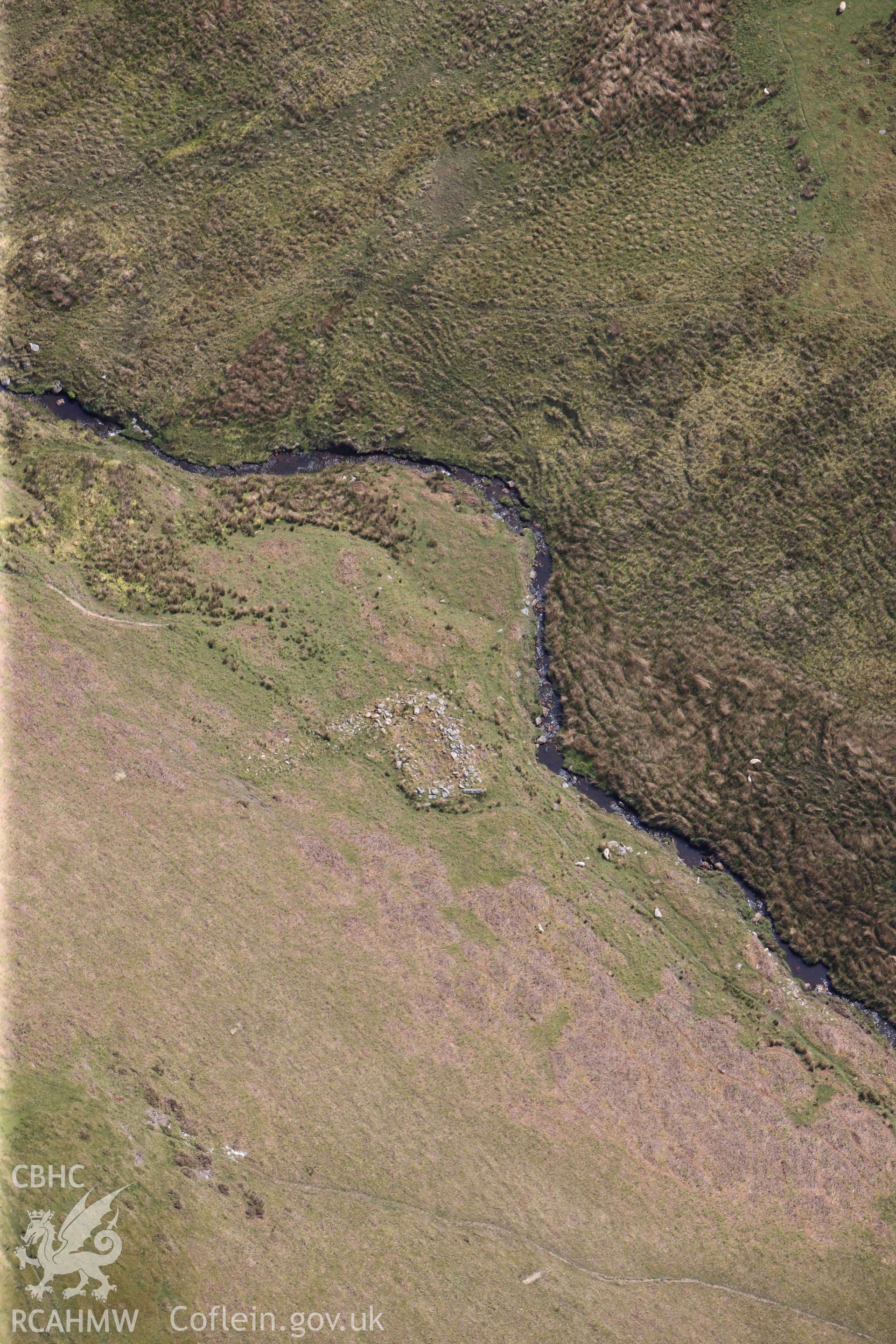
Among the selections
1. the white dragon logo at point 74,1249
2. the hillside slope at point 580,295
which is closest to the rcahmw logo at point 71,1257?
the white dragon logo at point 74,1249

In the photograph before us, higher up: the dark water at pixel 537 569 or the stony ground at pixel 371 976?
the dark water at pixel 537 569

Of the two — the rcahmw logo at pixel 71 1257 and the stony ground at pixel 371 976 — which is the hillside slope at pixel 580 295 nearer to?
the stony ground at pixel 371 976

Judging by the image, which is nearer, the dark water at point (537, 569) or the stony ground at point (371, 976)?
the stony ground at point (371, 976)

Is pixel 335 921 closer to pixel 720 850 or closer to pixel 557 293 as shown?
pixel 720 850

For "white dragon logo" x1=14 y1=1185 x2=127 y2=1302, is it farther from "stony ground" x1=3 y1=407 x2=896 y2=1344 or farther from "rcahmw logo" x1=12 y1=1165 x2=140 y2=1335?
"stony ground" x1=3 y1=407 x2=896 y2=1344

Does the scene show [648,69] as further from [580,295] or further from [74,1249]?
[74,1249]

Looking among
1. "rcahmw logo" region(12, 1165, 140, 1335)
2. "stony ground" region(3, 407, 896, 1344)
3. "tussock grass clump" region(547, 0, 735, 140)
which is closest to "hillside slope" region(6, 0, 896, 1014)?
"tussock grass clump" region(547, 0, 735, 140)
